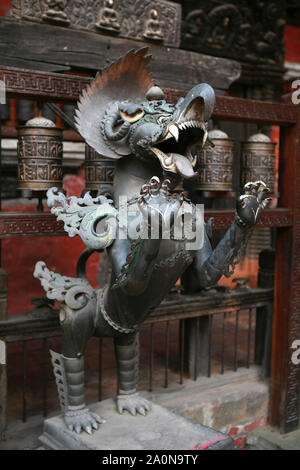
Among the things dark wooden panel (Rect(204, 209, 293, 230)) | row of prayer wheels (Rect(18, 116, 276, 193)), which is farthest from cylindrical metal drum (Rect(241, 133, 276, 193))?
dark wooden panel (Rect(204, 209, 293, 230))

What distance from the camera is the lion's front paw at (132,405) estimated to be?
241 centimetres

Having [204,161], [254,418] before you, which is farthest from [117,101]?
[254,418]

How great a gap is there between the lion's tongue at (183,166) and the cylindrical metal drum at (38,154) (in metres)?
0.73

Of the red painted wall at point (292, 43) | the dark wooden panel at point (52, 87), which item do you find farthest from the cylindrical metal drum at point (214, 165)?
the red painted wall at point (292, 43)

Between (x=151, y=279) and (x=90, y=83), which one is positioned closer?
(x=151, y=279)

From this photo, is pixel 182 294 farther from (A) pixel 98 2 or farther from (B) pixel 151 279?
(A) pixel 98 2

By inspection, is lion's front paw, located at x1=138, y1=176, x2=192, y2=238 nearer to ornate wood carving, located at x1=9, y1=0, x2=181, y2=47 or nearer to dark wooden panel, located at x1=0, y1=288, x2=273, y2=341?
dark wooden panel, located at x1=0, y1=288, x2=273, y2=341

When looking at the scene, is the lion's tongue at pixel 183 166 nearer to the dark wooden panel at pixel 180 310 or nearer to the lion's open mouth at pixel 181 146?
the lion's open mouth at pixel 181 146

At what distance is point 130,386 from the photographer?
246 cm

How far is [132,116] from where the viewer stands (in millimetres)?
2104

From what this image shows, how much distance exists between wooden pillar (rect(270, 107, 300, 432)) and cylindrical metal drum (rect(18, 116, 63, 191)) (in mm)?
1555

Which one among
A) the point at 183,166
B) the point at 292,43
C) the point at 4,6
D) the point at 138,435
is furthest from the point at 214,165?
the point at 292,43

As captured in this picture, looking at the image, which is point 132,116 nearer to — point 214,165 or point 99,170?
point 99,170

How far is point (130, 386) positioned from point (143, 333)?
2236mm
